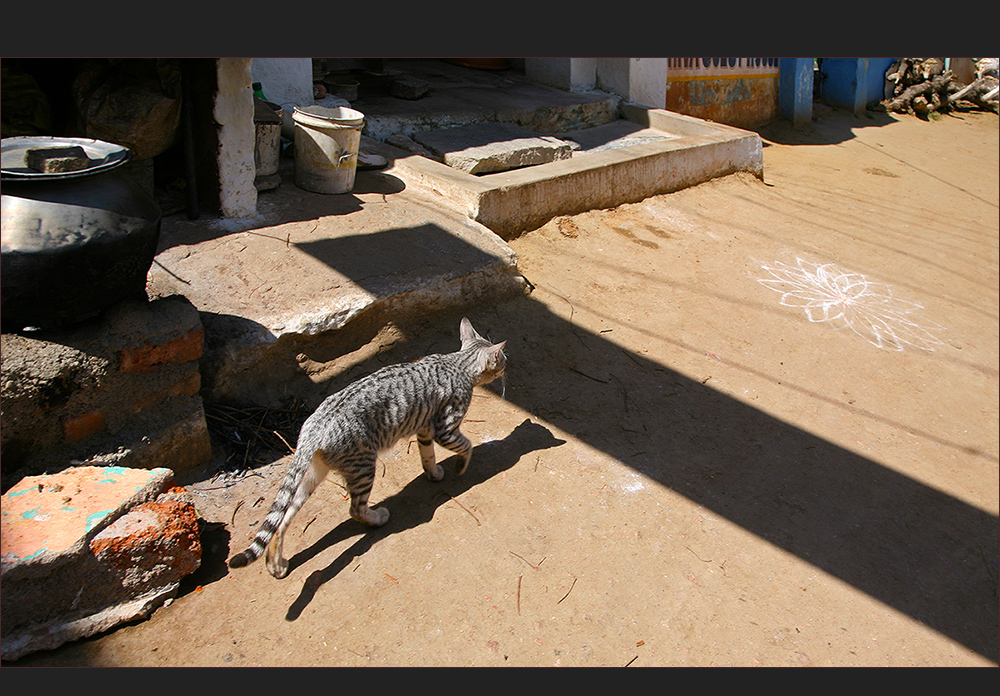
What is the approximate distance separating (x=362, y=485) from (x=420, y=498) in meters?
0.50

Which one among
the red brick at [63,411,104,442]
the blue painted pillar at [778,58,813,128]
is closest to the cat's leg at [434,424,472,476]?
the red brick at [63,411,104,442]

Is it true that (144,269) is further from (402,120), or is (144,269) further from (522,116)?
(522,116)

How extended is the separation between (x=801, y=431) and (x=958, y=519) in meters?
0.96

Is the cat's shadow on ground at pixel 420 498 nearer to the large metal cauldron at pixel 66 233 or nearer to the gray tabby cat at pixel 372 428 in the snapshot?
the gray tabby cat at pixel 372 428

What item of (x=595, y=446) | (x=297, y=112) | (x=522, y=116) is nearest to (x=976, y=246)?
(x=522, y=116)

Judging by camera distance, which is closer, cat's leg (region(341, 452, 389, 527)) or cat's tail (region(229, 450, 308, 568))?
cat's tail (region(229, 450, 308, 568))

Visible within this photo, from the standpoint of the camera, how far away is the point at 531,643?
2.86 metres

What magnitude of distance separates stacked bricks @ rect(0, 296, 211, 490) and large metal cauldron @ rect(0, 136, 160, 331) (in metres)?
0.14

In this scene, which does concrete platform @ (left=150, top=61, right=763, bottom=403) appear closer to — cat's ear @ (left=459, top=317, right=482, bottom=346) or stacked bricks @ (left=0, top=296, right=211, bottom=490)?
stacked bricks @ (left=0, top=296, right=211, bottom=490)

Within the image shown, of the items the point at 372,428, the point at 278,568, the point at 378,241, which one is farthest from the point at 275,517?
the point at 378,241

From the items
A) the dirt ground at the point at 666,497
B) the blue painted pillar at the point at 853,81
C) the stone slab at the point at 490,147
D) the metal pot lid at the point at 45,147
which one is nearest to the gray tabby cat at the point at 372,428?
the dirt ground at the point at 666,497

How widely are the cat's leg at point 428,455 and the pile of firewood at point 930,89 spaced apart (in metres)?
14.7

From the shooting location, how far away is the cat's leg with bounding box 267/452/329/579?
295cm

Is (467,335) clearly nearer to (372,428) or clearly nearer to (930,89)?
(372,428)
